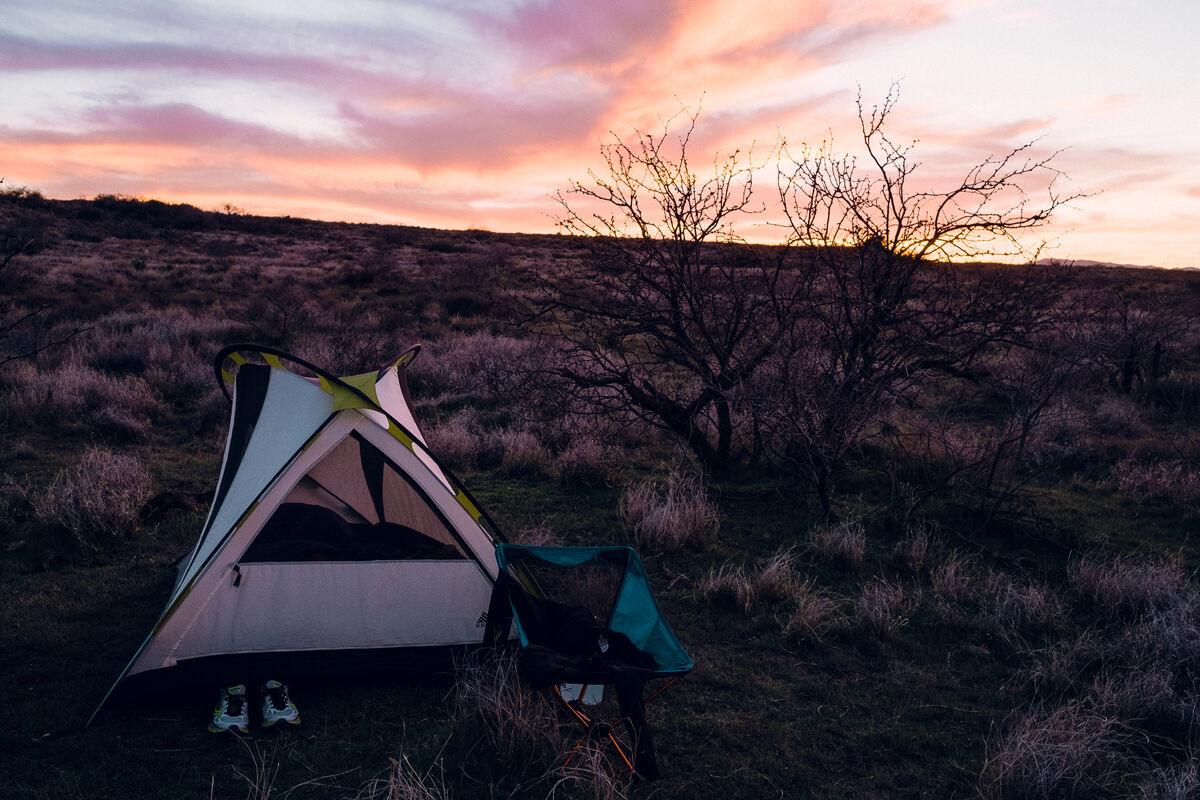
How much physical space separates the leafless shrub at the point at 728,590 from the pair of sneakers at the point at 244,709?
2.94 metres

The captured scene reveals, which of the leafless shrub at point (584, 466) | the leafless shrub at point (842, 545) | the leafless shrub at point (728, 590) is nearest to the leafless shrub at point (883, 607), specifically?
the leafless shrub at point (842, 545)

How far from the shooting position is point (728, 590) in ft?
19.4

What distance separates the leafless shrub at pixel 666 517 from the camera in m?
6.89

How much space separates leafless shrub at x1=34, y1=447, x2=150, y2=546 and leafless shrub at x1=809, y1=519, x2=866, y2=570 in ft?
19.3

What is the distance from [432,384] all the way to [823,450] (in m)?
7.35

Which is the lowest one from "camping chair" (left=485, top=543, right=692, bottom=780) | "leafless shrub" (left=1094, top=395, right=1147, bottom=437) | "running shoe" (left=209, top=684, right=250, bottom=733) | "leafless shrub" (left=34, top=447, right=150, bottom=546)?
"running shoe" (left=209, top=684, right=250, bottom=733)

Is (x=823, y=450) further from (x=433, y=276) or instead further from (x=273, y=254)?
(x=273, y=254)

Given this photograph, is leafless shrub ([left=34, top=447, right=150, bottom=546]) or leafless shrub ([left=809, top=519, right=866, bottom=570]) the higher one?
leafless shrub ([left=809, top=519, right=866, bottom=570])

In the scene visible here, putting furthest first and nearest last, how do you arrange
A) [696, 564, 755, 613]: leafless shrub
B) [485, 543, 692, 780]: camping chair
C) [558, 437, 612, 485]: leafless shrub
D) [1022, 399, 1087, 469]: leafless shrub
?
[1022, 399, 1087, 469]: leafless shrub → [558, 437, 612, 485]: leafless shrub → [696, 564, 755, 613]: leafless shrub → [485, 543, 692, 780]: camping chair

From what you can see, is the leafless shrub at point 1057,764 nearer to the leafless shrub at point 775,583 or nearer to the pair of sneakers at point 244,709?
the leafless shrub at point 775,583

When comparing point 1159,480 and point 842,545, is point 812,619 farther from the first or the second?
point 1159,480

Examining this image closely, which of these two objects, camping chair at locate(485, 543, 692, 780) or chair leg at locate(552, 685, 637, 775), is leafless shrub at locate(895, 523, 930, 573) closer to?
camping chair at locate(485, 543, 692, 780)

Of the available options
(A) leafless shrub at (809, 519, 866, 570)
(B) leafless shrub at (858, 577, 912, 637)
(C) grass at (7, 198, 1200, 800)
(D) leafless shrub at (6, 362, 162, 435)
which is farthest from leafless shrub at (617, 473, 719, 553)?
(D) leafless shrub at (6, 362, 162, 435)

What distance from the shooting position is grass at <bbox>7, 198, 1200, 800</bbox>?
3.81 meters
